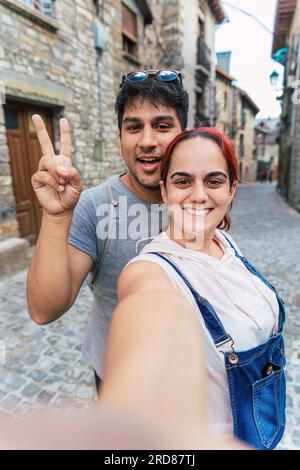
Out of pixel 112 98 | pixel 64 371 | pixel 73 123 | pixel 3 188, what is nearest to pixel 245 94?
pixel 112 98

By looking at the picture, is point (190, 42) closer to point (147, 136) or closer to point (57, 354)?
point (147, 136)

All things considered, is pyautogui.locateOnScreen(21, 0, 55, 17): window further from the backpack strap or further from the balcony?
the balcony

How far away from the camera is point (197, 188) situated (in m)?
1.07

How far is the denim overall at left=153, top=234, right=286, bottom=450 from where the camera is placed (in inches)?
34.7

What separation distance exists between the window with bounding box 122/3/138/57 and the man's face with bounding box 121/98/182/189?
26.1ft

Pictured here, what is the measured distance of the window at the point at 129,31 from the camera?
25.1 ft

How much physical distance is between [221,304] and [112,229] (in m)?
0.62

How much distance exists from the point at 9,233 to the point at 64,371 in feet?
10.0

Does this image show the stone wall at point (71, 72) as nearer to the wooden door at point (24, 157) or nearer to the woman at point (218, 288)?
the wooden door at point (24, 157)

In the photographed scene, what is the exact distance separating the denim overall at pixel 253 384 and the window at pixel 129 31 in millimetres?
8958

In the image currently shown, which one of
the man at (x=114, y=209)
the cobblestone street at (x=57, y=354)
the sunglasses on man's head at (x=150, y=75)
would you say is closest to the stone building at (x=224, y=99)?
the cobblestone street at (x=57, y=354)

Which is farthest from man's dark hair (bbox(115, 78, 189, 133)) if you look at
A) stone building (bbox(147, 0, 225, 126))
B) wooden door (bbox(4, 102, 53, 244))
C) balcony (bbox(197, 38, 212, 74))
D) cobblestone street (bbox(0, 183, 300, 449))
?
balcony (bbox(197, 38, 212, 74))

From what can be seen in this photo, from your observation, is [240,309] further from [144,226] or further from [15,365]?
[15,365]

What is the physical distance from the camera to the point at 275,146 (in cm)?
4059
